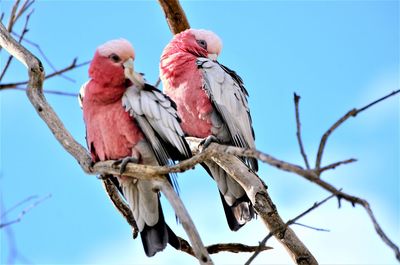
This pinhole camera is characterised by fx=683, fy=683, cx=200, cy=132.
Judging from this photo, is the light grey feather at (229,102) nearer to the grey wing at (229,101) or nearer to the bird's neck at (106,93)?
the grey wing at (229,101)

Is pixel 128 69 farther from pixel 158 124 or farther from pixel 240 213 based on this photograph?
pixel 240 213

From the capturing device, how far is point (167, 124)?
18.3ft

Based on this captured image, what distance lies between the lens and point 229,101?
6984 mm

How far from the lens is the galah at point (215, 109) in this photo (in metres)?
6.82

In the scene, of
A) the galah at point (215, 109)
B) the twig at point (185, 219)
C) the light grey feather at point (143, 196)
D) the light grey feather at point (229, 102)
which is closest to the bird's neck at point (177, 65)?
the galah at point (215, 109)

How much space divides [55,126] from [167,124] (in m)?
0.91

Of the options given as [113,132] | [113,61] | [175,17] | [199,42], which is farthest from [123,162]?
[175,17]

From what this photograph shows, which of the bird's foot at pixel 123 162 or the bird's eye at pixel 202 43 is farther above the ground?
the bird's eye at pixel 202 43

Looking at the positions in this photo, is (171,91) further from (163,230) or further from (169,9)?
(163,230)

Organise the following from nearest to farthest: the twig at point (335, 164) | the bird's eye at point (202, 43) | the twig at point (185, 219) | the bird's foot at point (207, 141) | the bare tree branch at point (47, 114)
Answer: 1. the twig at point (335, 164)
2. the twig at point (185, 219)
3. the bare tree branch at point (47, 114)
4. the bird's foot at point (207, 141)
5. the bird's eye at point (202, 43)

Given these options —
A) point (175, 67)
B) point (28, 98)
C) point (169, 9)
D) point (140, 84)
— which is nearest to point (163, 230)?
point (140, 84)

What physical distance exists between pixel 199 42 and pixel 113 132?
2.34 m

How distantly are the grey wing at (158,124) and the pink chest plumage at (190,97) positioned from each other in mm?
1293

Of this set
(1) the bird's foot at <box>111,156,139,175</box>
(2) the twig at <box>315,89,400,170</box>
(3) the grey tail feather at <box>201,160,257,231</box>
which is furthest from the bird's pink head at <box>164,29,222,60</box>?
(2) the twig at <box>315,89,400,170</box>
